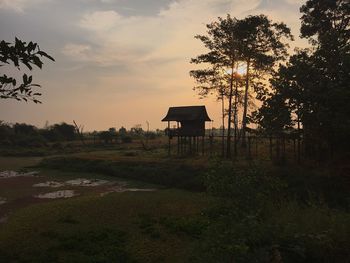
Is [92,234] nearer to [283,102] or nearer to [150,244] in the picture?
[150,244]

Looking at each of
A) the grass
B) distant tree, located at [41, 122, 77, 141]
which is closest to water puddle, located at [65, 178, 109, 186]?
Answer: the grass

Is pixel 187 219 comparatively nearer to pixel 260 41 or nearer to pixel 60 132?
pixel 260 41

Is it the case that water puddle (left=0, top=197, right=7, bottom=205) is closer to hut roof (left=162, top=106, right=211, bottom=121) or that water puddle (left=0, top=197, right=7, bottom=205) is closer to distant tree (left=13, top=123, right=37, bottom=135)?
hut roof (left=162, top=106, right=211, bottom=121)

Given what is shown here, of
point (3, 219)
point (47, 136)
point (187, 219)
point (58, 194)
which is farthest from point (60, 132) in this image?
point (187, 219)

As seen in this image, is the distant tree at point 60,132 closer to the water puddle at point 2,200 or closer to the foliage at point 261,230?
the water puddle at point 2,200

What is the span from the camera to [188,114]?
3997 centimetres

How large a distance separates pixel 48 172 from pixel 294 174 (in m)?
23.7

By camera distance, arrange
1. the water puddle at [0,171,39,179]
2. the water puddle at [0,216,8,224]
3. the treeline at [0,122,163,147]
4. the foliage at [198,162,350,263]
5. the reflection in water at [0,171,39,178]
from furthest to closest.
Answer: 1. the treeline at [0,122,163,147]
2. the reflection in water at [0,171,39,178]
3. the water puddle at [0,171,39,179]
4. the water puddle at [0,216,8,224]
5. the foliage at [198,162,350,263]

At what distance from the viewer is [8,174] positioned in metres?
Answer: 34.6

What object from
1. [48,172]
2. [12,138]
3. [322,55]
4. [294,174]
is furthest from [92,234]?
[12,138]

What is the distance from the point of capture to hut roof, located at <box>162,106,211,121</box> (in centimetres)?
3942

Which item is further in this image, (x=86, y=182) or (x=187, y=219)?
(x=86, y=182)

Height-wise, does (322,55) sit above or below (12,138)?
above

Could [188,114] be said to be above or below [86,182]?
above
